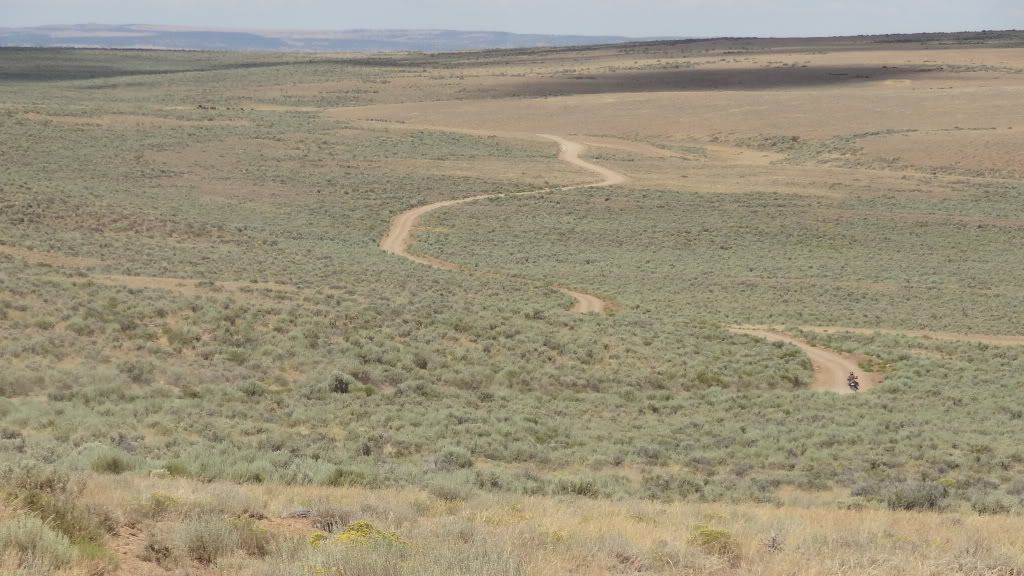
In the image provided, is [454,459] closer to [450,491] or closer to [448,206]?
[450,491]

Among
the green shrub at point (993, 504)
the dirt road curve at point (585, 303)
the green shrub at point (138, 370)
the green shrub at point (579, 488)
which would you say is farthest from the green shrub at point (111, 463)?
the dirt road curve at point (585, 303)

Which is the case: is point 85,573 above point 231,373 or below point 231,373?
above

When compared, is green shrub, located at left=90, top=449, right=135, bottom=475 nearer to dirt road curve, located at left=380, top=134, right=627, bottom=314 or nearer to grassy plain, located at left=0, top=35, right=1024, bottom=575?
grassy plain, located at left=0, top=35, right=1024, bottom=575

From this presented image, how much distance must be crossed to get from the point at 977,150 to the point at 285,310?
6355 centimetres

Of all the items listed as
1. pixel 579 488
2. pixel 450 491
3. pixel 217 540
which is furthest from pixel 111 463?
pixel 579 488

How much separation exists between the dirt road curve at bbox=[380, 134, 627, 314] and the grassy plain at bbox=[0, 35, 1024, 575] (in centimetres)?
94

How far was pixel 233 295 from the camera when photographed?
945 inches

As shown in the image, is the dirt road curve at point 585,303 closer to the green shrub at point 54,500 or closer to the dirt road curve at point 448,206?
the dirt road curve at point 448,206

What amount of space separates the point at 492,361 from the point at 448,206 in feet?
109

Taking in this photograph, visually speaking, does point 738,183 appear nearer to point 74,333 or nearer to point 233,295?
point 233,295

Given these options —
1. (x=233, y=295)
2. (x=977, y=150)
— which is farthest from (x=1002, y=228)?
(x=233, y=295)

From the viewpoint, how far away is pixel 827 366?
79.3ft

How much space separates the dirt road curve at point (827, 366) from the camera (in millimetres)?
22234

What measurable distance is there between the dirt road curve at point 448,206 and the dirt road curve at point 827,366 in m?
5.12
